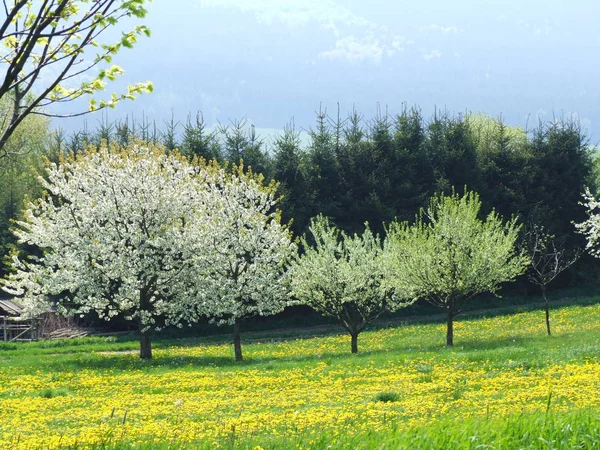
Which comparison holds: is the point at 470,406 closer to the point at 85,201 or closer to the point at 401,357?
Result: the point at 401,357

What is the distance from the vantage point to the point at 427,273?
37438mm

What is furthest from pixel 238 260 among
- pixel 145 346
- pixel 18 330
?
pixel 18 330

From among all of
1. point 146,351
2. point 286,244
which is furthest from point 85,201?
point 286,244

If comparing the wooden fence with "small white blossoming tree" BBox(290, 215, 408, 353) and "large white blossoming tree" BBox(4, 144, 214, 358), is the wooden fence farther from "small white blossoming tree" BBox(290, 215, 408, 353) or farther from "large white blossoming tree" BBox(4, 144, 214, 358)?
"small white blossoming tree" BBox(290, 215, 408, 353)

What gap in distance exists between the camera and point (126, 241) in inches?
1551

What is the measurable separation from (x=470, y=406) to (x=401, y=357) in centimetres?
1540

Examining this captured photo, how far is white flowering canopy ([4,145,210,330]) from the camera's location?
37.5 meters

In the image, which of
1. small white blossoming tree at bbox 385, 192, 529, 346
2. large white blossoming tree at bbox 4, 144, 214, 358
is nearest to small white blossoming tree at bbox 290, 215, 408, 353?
small white blossoming tree at bbox 385, 192, 529, 346

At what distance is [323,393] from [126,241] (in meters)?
21.4

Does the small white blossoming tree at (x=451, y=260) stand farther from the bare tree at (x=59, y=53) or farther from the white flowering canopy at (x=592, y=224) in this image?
the bare tree at (x=59, y=53)

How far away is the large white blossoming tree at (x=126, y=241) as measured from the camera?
37.5 m

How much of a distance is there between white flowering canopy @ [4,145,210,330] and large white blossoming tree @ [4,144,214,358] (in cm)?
5

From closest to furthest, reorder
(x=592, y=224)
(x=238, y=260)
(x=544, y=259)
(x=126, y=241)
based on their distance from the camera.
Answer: (x=238, y=260) < (x=126, y=241) < (x=544, y=259) < (x=592, y=224)

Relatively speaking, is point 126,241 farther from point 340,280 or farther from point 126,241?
point 340,280
